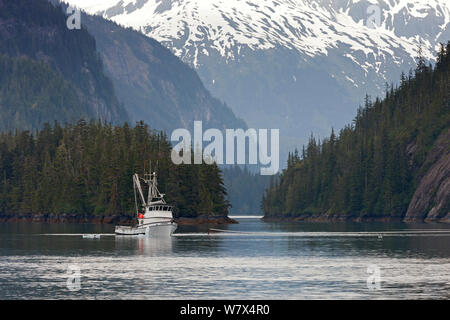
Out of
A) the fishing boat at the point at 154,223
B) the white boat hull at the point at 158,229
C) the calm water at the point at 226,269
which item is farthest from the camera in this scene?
the fishing boat at the point at 154,223

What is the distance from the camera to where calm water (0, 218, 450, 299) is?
270 feet

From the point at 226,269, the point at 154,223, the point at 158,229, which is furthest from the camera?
the point at 154,223

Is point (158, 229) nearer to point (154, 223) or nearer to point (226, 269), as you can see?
point (154, 223)

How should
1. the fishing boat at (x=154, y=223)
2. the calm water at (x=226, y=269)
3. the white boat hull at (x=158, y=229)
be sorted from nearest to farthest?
1. the calm water at (x=226, y=269)
2. the white boat hull at (x=158, y=229)
3. the fishing boat at (x=154, y=223)

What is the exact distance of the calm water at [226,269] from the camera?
8231cm

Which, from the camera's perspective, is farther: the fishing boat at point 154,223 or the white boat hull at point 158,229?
the fishing boat at point 154,223

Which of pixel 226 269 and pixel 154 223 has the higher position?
pixel 154 223

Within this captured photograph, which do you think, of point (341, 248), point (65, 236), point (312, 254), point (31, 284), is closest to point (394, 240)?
point (341, 248)

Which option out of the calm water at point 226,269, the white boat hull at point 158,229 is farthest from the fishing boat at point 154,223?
the calm water at point 226,269

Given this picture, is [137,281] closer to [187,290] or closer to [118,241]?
[187,290]

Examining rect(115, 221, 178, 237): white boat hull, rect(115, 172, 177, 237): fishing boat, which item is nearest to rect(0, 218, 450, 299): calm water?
rect(115, 221, 178, 237): white boat hull

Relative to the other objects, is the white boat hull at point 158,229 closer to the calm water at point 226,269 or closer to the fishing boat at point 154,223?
the fishing boat at point 154,223

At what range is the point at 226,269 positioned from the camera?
4129 inches

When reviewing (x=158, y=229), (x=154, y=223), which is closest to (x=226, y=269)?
(x=158, y=229)
